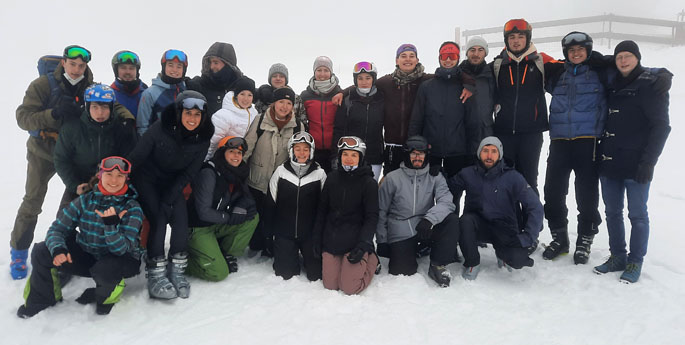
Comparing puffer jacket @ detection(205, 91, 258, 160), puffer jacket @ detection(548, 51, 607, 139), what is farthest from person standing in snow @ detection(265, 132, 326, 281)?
puffer jacket @ detection(548, 51, 607, 139)

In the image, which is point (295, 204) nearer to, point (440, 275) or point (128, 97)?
point (440, 275)

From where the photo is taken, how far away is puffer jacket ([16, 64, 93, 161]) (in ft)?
12.8

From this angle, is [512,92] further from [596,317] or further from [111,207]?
[111,207]

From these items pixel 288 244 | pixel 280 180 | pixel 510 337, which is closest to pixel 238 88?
pixel 280 180

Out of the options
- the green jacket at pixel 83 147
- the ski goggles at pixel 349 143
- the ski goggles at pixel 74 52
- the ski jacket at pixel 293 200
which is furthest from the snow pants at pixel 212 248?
the ski goggles at pixel 74 52

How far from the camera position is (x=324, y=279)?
3.98m

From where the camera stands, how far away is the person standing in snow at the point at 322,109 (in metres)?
4.91

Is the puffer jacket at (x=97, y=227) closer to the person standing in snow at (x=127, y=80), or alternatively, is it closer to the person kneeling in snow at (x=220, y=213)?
the person kneeling in snow at (x=220, y=213)

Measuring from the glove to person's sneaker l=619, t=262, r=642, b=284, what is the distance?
2.65 meters

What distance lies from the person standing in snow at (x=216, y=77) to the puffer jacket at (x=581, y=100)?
3.76m

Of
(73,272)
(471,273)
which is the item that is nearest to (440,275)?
(471,273)

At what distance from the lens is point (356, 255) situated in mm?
3906

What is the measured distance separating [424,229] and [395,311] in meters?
0.91

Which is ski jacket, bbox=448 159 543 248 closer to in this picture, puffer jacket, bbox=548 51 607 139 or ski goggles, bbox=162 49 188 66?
puffer jacket, bbox=548 51 607 139
